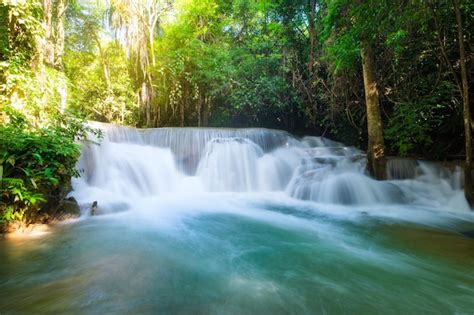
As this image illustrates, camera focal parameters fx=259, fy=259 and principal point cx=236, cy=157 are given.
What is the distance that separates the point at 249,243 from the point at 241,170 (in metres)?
4.59

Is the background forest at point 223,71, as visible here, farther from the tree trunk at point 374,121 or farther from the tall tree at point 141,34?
the tree trunk at point 374,121

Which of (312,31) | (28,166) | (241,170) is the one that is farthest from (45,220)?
(312,31)

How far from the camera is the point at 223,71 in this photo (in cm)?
1115

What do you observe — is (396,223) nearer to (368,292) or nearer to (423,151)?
(368,292)

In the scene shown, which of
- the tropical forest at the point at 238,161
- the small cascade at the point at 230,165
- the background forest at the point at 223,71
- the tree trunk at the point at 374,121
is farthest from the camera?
the small cascade at the point at 230,165

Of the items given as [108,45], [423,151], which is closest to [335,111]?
[423,151]

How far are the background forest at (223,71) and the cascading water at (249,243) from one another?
1103mm

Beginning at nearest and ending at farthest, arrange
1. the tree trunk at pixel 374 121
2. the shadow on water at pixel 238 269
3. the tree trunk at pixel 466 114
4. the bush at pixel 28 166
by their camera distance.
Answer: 1. the shadow on water at pixel 238 269
2. the bush at pixel 28 166
3. the tree trunk at pixel 466 114
4. the tree trunk at pixel 374 121

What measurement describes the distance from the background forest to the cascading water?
1103mm

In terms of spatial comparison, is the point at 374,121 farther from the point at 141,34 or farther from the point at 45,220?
the point at 141,34

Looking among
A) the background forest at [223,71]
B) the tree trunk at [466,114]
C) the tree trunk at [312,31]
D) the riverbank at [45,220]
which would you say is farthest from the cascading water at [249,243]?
the tree trunk at [312,31]

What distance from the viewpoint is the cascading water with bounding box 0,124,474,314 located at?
2.05 meters

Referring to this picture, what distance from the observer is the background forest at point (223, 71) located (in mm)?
4449

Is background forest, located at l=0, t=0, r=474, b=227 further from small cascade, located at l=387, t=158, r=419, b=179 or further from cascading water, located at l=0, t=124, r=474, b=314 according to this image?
cascading water, located at l=0, t=124, r=474, b=314
